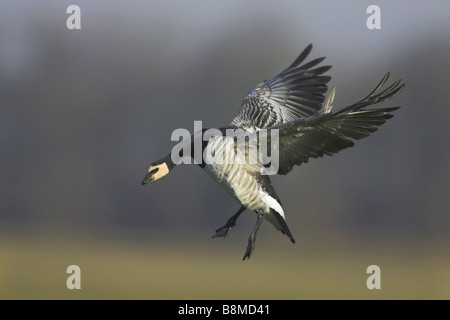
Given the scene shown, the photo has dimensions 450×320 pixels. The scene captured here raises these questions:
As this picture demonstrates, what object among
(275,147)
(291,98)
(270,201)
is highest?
(291,98)

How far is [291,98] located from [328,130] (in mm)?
1710

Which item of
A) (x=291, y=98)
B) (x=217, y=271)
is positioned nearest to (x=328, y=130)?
(x=291, y=98)

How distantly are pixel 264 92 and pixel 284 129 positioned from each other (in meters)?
2.16

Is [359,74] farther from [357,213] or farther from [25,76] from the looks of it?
[25,76]

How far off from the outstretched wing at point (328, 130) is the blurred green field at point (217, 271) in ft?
34.2

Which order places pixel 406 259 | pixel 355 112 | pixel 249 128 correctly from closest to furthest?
pixel 355 112 → pixel 249 128 → pixel 406 259

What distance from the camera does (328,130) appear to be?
19.7 ft

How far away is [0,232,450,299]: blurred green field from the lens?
17.5 m

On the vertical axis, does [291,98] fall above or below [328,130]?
above

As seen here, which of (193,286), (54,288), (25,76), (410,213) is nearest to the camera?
(54,288)

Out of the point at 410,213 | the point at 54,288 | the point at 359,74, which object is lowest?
the point at 54,288

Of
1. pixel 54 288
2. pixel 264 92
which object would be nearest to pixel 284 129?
pixel 264 92

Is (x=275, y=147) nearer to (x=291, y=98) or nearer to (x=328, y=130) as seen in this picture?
(x=328, y=130)

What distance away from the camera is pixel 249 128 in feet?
23.2
